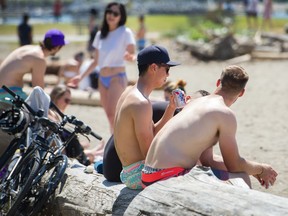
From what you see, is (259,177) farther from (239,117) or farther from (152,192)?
(239,117)

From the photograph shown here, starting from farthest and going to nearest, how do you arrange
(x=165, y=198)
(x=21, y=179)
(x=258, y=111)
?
(x=258, y=111)
(x=21, y=179)
(x=165, y=198)

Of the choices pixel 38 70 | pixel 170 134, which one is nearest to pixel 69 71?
pixel 38 70

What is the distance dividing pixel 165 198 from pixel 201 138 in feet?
1.53

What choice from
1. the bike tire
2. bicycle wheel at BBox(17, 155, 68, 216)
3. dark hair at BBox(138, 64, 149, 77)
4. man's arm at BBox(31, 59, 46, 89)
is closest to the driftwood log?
bicycle wheel at BBox(17, 155, 68, 216)

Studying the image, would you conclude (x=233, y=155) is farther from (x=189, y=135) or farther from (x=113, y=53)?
(x=113, y=53)

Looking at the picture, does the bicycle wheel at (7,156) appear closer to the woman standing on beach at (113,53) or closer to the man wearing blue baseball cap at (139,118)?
the man wearing blue baseball cap at (139,118)

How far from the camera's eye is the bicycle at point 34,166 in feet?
16.8

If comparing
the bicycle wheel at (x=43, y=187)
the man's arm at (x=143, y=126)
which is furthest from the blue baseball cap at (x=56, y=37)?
the man's arm at (x=143, y=126)

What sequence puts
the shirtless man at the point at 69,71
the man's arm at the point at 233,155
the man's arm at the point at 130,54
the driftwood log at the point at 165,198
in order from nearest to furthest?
the driftwood log at the point at 165,198
the man's arm at the point at 233,155
the man's arm at the point at 130,54
the shirtless man at the point at 69,71

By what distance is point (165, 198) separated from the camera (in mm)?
4234

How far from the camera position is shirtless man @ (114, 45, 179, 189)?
15.9 ft

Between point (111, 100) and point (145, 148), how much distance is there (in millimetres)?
2947

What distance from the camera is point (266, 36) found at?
68.2 feet

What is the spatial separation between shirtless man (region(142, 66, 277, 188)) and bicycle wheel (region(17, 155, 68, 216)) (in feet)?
2.69
